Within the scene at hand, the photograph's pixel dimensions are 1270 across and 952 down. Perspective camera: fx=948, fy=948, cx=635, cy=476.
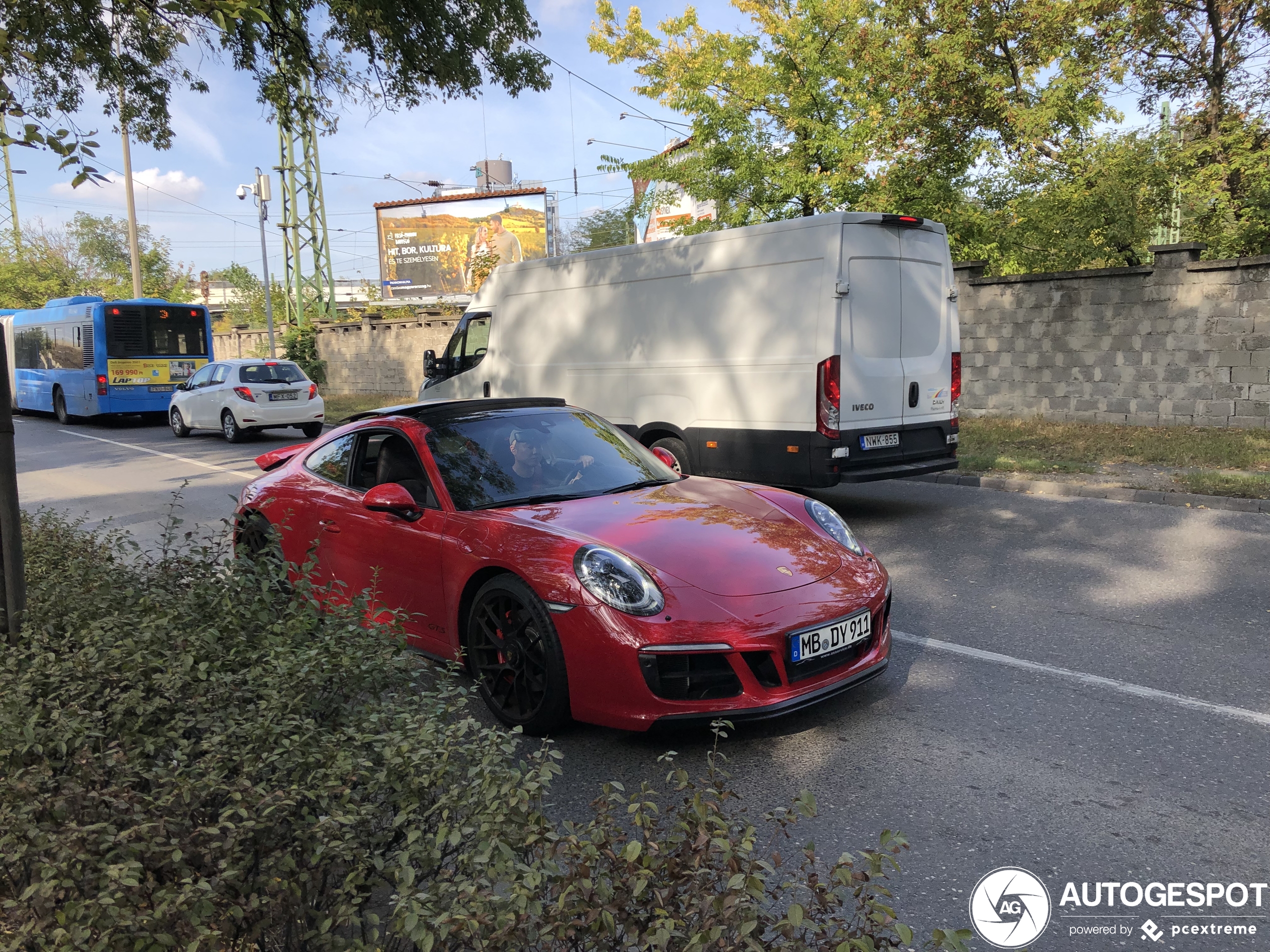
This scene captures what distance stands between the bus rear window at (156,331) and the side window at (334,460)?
19.8 meters

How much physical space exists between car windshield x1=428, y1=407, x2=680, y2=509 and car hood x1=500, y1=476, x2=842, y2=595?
0.72ft

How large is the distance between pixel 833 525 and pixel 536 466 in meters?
1.58

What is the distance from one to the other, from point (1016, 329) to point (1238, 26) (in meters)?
5.75

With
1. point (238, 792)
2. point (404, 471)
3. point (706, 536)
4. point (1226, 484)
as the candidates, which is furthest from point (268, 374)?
point (238, 792)

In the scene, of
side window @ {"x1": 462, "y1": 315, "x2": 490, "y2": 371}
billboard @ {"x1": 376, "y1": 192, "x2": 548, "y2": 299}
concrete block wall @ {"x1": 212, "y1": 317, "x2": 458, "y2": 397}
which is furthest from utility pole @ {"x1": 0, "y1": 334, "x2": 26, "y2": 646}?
billboard @ {"x1": 376, "y1": 192, "x2": 548, "y2": 299}

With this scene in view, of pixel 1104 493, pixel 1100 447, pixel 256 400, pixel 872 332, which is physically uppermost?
pixel 872 332

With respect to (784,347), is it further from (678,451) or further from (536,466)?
(536,466)

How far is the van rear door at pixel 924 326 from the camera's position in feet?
28.7

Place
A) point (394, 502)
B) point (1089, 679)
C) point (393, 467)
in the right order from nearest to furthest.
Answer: point (1089, 679), point (394, 502), point (393, 467)

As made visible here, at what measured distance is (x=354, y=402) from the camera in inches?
1003

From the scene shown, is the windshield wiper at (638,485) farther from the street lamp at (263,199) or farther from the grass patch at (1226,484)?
the street lamp at (263,199)

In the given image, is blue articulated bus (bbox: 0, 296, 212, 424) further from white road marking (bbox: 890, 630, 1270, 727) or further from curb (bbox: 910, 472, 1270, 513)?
white road marking (bbox: 890, 630, 1270, 727)

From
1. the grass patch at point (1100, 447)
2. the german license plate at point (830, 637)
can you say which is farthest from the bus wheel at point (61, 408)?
the german license plate at point (830, 637)

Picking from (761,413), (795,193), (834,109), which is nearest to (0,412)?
(761,413)
